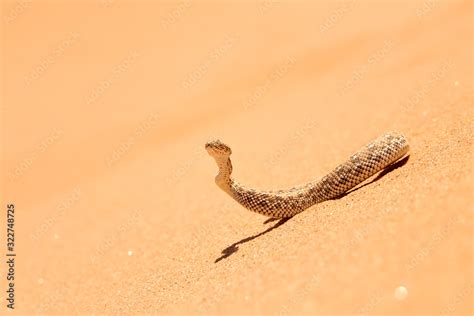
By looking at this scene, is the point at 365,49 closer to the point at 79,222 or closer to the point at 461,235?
the point at 79,222

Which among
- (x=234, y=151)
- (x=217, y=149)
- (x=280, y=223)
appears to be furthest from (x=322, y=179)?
(x=234, y=151)

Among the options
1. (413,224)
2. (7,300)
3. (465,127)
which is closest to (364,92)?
(465,127)

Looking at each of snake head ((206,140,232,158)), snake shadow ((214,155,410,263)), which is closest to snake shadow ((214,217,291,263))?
snake shadow ((214,155,410,263))

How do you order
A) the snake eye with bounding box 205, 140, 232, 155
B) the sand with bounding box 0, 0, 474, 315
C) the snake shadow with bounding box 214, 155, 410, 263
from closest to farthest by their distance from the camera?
the sand with bounding box 0, 0, 474, 315, the snake eye with bounding box 205, 140, 232, 155, the snake shadow with bounding box 214, 155, 410, 263

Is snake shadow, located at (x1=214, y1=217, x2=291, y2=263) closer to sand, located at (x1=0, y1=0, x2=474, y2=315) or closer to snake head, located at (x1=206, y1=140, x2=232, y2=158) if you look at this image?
sand, located at (x1=0, y1=0, x2=474, y2=315)

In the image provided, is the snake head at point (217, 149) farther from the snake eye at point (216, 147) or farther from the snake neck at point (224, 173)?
the snake neck at point (224, 173)

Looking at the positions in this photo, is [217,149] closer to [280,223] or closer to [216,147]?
[216,147]
